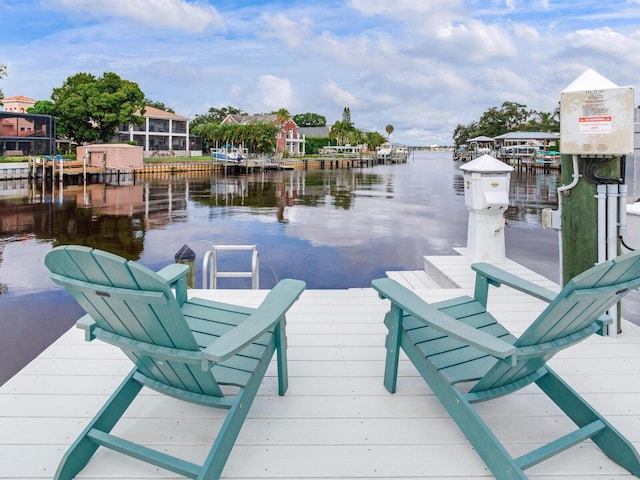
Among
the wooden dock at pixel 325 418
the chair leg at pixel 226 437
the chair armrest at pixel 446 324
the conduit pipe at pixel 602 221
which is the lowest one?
the wooden dock at pixel 325 418

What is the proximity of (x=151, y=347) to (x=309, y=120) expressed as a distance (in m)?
119

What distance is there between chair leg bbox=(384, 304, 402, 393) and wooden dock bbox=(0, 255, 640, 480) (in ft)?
0.22

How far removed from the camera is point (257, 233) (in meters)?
16.0

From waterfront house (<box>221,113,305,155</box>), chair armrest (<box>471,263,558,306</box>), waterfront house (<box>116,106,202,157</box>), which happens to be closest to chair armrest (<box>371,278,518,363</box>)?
chair armrest (<box>471,263,558,306</box>)

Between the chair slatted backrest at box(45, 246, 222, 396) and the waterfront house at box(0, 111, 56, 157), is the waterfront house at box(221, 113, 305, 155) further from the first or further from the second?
the chair slatted backrest at box(45, 246, 222, 396)

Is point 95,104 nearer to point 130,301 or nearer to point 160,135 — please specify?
point 160,135

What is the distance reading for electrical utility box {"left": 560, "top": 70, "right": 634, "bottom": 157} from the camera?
10.6 ft

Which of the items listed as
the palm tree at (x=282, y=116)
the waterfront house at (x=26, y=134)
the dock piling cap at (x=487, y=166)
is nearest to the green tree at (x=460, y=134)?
the palm tree at (x=282, y=116)

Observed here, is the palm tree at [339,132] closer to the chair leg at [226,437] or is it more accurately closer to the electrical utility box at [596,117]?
the electrical utility box at [596,117]

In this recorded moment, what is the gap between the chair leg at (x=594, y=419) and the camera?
78.3 inches

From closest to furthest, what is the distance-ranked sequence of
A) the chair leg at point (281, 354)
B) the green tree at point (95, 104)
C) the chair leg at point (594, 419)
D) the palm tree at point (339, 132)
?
the chair leg at point (594, 419)
the chair leg at point (281, 354)
the green tree at point (95, 104)
the palm tree at point (339, 132)

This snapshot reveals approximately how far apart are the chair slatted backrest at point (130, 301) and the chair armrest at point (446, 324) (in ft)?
2.81

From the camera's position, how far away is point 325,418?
2367 millimetres

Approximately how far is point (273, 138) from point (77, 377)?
Result: 61.6 m
